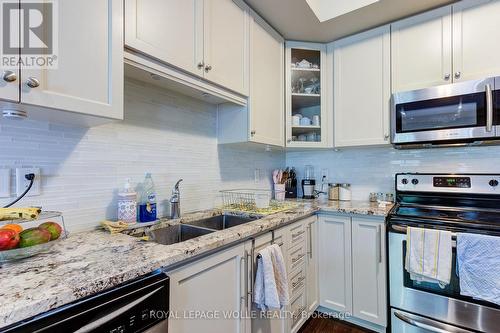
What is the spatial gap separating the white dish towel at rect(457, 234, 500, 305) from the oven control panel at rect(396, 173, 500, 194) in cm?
61

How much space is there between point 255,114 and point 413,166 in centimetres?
144

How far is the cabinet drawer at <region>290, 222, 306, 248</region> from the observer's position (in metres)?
1.63

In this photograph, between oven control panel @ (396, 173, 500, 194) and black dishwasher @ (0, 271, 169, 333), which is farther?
oven control panel @ (396, 173, 500, 194)

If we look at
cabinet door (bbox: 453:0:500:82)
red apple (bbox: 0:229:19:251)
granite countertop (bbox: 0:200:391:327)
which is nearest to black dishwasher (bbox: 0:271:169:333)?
granite countertop (bbox: 0:200:391:327)

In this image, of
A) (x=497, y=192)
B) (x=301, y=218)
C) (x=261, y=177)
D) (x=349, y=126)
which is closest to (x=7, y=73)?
(x=301, y=218)

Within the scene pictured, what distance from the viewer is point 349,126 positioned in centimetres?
215

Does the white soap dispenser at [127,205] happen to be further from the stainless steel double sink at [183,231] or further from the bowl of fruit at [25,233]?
the bowl of fruit at [25,233]

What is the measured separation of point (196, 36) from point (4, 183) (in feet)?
3.46

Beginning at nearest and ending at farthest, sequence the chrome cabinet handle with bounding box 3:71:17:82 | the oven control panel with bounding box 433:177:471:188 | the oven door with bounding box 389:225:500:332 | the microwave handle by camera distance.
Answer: the chrome cabinet handle with bounding box 3:71:17:82 → the oven door with bounding box 389:225:500:332 → the microwave handle → the oven control panel with bounding box 433:177:471:188

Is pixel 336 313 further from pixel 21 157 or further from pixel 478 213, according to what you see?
pixel 21 157

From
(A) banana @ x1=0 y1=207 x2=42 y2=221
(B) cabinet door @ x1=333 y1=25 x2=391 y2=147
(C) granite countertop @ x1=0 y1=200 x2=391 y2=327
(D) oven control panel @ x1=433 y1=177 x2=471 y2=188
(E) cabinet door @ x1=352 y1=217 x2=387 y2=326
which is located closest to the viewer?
(C) granite countertop @ x1=0 y1=200 x2=391 y2=327

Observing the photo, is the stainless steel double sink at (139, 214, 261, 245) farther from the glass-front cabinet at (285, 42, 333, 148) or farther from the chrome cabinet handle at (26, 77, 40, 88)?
the glass-front cabinet at (285, 42, 333, 148)

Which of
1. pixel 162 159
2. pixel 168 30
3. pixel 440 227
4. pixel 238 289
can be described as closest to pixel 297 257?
pixel 238 289

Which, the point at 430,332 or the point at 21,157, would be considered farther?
the point at 430,332
